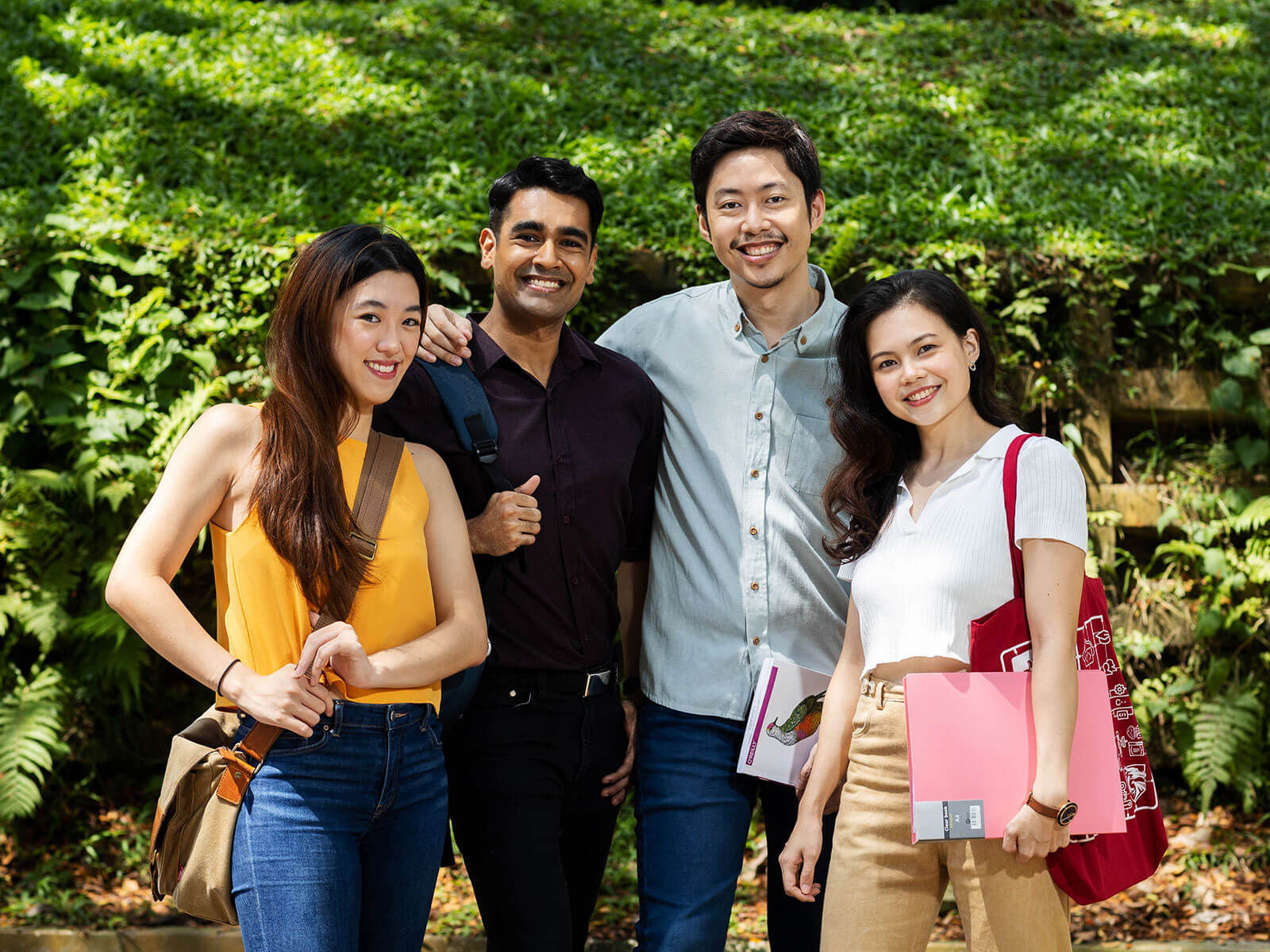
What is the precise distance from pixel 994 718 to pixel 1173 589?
2774 millimetres

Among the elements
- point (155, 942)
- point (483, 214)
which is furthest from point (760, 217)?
point (155, 942)

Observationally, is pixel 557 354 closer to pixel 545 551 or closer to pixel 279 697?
pixel 545 551

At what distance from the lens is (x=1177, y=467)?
4730 millimetres

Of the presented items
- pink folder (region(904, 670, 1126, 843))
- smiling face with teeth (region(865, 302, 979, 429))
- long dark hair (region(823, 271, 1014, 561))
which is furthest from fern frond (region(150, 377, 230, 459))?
pink folder (region(904, 670, 1126, 843))

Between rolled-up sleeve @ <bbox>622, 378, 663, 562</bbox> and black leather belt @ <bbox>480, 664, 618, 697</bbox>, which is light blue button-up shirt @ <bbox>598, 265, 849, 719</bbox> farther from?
black leather belt @ <bbox>480, 664, 618, 697</bbox>

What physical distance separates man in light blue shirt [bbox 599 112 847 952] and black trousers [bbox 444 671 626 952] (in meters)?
0.20

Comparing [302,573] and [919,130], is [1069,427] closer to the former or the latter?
[919,130]

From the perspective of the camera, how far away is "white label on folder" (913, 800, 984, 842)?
2223mm

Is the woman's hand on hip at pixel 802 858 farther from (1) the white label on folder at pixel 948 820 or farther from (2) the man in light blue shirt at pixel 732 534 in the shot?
(1) the white label on folder at pixel 948 820

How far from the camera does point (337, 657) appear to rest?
2.18 metres

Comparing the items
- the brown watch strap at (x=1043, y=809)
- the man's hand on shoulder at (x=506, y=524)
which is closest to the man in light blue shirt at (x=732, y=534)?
the man's hand on shoulder at (x=506, y=524)

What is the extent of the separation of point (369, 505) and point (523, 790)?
853 mm

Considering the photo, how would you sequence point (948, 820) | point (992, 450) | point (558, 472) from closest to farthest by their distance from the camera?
point (948, 820) → point (992, 450) → point (558, 472)

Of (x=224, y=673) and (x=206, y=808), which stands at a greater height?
(x=224, y=673)
